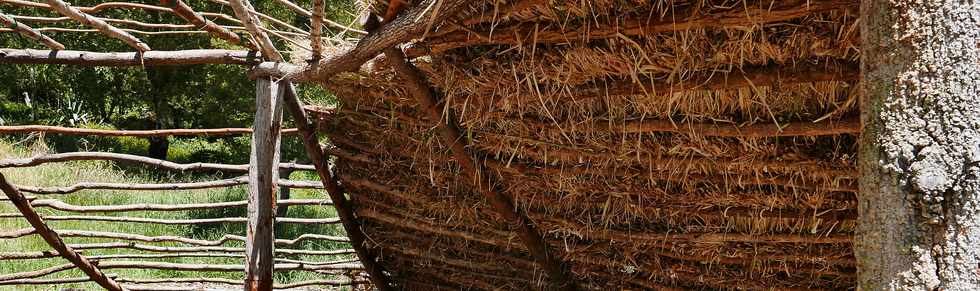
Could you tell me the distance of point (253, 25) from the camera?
111 inches

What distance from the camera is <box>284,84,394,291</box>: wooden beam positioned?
357 centimetres

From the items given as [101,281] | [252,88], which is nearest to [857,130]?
[101,281]

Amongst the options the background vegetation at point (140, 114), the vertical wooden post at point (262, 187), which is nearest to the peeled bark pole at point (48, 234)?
the vertical wooden post at point (262, 187)

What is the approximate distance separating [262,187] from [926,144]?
272 cm

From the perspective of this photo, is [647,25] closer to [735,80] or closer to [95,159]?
[735,80]

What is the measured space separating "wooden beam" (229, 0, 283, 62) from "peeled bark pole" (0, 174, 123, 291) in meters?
1.36

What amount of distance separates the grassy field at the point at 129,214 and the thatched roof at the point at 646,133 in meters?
2.67

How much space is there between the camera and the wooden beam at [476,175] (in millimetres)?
2600

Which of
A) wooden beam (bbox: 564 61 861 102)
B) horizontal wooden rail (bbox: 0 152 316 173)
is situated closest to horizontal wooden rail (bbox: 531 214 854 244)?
wooden beam (bbox: 564 61 861 102)

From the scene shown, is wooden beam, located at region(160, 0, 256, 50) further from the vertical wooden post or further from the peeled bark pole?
the peeled bark pole

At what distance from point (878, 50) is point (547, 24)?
A: 3.34ft

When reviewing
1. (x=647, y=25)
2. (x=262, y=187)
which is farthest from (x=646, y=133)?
(x=262, y=187)

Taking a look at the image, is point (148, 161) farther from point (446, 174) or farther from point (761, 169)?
point (761, 169)

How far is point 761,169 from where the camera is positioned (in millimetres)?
2271
